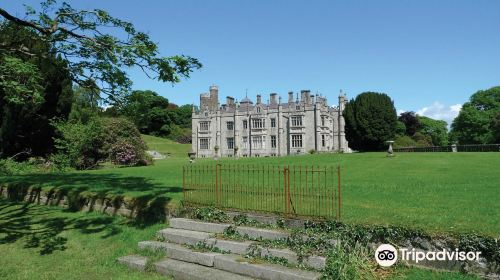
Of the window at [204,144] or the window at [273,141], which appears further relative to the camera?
the window at [204,144]

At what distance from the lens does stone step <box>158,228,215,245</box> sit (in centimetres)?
805

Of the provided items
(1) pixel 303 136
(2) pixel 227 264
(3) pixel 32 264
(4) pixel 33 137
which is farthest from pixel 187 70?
(1) pixel 303 136

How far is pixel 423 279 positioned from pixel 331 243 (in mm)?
1546

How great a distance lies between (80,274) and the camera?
7281 millimetres

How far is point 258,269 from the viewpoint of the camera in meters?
6.60

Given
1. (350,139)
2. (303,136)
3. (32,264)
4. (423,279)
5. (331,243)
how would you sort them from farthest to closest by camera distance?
(303,136) < (350,139) < (32,264) < (331,243) < (423,279)

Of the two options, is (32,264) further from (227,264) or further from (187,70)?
(187,70)

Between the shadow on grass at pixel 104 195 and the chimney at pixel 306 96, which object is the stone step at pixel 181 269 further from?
the chimney at pixel 306 96

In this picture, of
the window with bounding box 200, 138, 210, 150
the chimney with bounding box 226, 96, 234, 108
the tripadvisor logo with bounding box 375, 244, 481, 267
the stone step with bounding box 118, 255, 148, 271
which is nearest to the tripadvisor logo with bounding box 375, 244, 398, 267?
the tripadvisor logo with bounding box 375, 244, 481, 267

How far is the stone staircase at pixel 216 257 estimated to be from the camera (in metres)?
6.53

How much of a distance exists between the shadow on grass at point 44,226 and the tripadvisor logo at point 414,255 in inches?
245

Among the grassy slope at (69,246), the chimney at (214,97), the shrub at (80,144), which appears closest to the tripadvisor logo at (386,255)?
the grassy slope at (69,246)

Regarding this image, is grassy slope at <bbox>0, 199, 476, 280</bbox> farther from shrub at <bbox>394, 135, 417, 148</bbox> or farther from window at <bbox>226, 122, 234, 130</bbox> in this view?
shrub at <bbox>394, 135, 417, 148</bbox>

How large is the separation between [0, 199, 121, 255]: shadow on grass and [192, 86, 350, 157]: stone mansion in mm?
54151
